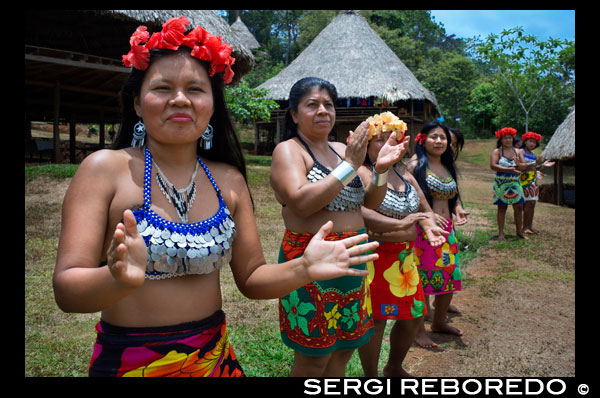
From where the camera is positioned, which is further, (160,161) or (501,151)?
(501,151)

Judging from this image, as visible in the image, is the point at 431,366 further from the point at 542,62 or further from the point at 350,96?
the point at 542,62

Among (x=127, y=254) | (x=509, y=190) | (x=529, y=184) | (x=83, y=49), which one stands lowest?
(x=127, y=254)

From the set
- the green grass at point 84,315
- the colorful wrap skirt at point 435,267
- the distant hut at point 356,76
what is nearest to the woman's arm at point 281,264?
the green grass at point 84,315

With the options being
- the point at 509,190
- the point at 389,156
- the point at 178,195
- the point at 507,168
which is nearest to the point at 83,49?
the point at 507,168

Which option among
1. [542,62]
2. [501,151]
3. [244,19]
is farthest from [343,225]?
[244,19]

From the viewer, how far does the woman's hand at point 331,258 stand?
1550 millimetres

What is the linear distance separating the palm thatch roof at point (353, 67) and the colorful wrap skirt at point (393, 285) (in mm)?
15609

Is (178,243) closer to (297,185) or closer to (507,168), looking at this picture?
(297,185)

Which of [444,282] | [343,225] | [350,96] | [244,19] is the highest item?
[244,19]

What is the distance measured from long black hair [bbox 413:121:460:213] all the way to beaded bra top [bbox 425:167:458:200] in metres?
0.03

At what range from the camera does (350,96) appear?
59.2 ft

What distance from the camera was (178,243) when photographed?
4.93ft

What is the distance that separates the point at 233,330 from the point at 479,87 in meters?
31.9

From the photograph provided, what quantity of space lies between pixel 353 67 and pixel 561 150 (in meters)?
8.97
